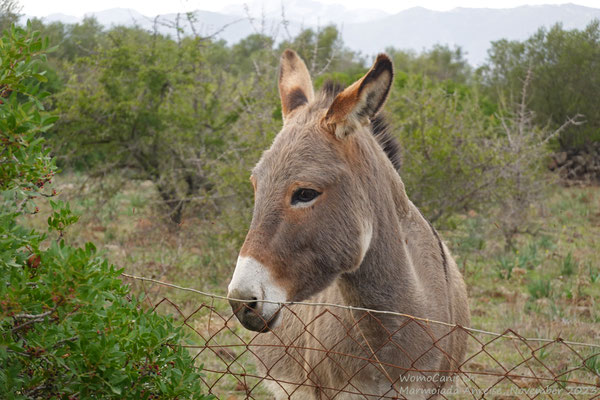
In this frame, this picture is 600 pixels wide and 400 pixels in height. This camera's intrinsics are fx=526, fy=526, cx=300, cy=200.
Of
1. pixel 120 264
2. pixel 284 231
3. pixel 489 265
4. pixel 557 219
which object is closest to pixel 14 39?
pixel 284 231

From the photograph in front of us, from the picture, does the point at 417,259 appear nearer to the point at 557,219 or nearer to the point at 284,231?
the point at 284,231

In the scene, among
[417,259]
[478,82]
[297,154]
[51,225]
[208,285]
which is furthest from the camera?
[478,82]

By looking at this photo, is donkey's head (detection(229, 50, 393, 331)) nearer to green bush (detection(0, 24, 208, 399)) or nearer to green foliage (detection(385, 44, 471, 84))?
green bush (detection(0, 24, 208, 399))

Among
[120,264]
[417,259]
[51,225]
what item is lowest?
[120,264]

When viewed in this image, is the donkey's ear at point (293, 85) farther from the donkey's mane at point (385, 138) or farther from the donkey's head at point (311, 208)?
the donkey's head at point (311, 208)

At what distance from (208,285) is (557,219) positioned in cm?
711

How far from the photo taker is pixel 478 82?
63.2 feet

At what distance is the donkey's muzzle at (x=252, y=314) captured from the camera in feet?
6.52

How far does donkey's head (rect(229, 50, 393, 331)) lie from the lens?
81.2 inches

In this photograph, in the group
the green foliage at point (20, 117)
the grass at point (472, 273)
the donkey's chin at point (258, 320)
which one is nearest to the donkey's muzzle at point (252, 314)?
the donkey's chin at point (258, 320)

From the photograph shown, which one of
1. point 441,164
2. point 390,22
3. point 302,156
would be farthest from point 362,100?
point 390,22

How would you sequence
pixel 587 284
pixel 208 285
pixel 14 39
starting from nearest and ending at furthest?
pixel 14 39 < pixel 587 284 < pixel 208 285

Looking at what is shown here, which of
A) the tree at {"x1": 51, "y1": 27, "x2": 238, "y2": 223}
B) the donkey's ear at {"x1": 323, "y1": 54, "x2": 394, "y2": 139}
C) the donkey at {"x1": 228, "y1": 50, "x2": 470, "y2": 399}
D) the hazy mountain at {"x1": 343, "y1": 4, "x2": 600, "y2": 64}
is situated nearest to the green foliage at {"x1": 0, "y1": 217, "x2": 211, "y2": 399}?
the donkey at {"x1": 228, "y1": 50, "x2": 470, "y2": 399}

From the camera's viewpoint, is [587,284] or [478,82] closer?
[587,284]
